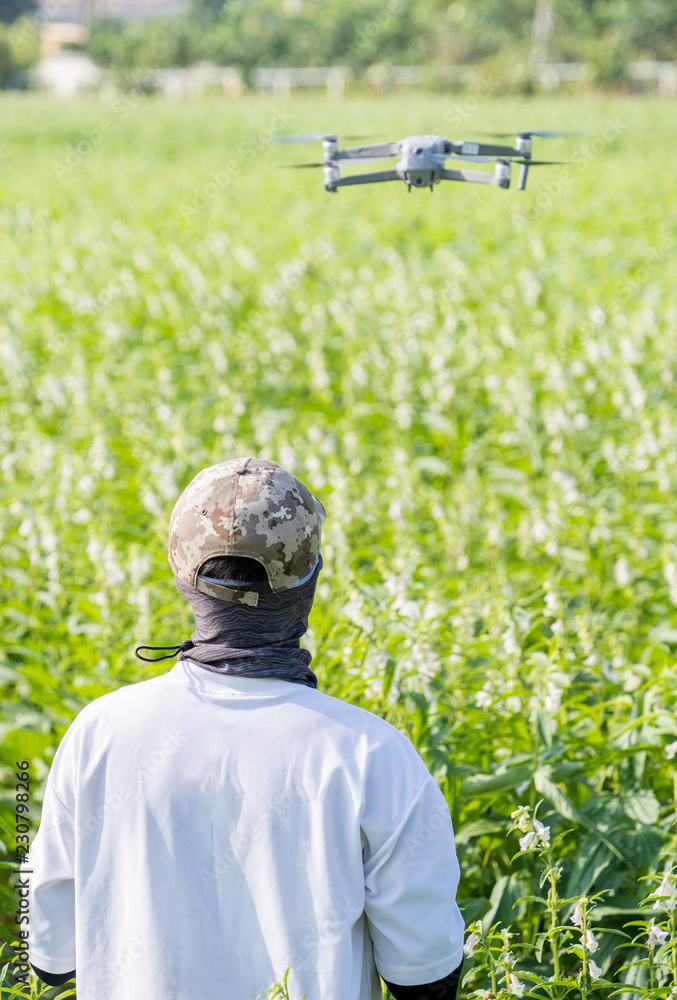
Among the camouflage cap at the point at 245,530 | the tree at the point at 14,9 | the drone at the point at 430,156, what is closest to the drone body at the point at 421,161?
the drone at the point at 430,156

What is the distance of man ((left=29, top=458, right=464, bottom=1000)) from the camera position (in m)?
1.52

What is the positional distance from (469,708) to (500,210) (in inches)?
480

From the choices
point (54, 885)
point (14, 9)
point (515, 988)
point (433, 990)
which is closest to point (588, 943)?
point (515, 988)

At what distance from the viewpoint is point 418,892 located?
153 centimetres

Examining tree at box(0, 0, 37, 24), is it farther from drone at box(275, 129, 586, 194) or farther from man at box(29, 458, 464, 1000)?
man at box(29, 458, 464, 1000)

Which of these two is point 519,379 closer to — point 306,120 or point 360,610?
point 360,610

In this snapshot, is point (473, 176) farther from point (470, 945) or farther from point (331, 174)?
point (470, 945)

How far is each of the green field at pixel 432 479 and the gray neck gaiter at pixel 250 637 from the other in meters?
0.80

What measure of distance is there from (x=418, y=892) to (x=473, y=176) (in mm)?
1233

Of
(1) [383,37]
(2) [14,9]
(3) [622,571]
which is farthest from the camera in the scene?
(2) [14,9]

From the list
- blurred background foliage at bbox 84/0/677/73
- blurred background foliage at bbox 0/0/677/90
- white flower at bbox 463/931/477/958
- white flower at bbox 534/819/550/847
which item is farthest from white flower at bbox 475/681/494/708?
blurred background foliage at bbox 84/0/677/73

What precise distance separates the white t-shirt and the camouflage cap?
6.4 inches

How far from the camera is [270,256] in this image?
37.5ft

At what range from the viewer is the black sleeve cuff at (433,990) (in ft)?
5.24
